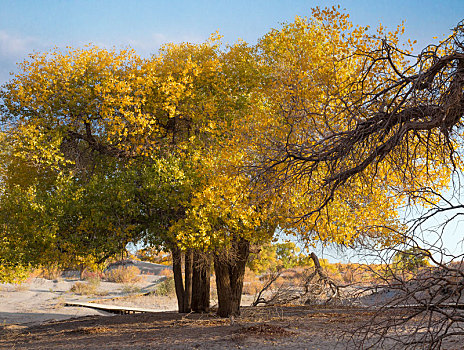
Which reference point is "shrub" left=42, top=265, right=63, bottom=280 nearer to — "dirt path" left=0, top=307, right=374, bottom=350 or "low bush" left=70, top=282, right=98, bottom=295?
"low bush" left=70, top=282, right=98, bottom=295

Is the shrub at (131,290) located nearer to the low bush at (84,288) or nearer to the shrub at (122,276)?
the low bush at (84,288)

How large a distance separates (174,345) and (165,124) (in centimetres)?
700

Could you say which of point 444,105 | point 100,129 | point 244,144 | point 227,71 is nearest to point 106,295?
point 100,129

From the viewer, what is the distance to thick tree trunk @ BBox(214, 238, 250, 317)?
12.5 m

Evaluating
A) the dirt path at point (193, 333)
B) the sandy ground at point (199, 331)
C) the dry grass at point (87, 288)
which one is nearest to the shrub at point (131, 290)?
the dry grass at point (87, 288)

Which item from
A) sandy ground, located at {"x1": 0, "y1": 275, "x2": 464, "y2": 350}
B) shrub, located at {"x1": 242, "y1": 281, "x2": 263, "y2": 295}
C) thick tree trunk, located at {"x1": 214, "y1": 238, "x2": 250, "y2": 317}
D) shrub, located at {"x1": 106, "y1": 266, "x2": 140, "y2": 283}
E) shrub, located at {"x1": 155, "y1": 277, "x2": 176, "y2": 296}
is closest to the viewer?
sandy ground, located at {"x1": 0, "y1": 275, "x2": 464, "y2": 350}

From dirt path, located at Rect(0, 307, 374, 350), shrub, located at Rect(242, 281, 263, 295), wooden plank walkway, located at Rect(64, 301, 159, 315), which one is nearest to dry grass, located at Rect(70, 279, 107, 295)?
wooden plank walkway, located at Rect(64, 301, 159, 315)

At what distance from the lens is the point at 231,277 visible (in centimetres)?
1320

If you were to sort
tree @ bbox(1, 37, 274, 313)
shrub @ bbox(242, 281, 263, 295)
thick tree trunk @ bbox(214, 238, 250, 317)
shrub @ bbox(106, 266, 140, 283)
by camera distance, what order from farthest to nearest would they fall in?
shrub @ bbox(106, 266, 140, 283) < shrub @ bbox(242, 281, 263, 295) < thick tree trunk @ bbox(214, 238, 250, 317) < tree @ bbox(1, 37, 274, 313)

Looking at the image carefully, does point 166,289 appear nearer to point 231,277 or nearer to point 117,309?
point 117,309

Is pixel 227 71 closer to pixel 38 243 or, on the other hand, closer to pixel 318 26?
pixel 318 26

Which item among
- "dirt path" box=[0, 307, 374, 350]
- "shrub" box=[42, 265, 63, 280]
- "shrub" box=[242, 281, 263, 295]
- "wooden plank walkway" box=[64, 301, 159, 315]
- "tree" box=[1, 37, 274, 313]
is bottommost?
"dirt path" box=[0, 307, 374, 350]

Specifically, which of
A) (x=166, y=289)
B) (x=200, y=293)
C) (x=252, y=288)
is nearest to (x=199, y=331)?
(x=200, y=293)

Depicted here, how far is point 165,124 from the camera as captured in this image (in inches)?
551
